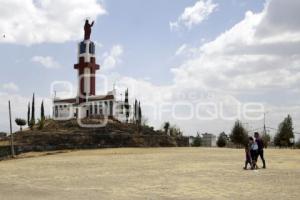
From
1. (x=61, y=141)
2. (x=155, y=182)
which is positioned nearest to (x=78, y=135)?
(x=61, y=141)

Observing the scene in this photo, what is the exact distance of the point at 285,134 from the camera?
6938cm

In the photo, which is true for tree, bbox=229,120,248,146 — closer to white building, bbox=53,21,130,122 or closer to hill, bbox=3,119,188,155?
hill, bbox=3,119,188,155

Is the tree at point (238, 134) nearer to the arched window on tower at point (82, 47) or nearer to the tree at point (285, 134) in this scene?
the tree at point (285, 134)

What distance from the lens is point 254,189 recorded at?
14.8 m

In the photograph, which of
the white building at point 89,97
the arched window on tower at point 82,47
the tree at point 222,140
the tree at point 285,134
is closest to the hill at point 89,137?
the white building at point 89,97

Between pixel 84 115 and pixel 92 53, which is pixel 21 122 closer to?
pixel 84 115

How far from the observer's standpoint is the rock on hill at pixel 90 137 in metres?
51.0

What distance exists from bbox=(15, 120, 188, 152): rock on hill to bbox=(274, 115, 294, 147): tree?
15.4m

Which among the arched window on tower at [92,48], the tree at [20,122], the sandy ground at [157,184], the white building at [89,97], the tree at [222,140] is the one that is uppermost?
the arched window on tower at [92,48]

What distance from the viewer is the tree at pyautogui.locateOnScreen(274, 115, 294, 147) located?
68500mm

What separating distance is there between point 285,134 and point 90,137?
99.1 feet

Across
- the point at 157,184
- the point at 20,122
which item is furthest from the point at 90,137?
the point at 157,184

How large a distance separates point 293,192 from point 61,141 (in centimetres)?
4014

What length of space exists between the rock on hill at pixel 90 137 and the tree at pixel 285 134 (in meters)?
15.4
